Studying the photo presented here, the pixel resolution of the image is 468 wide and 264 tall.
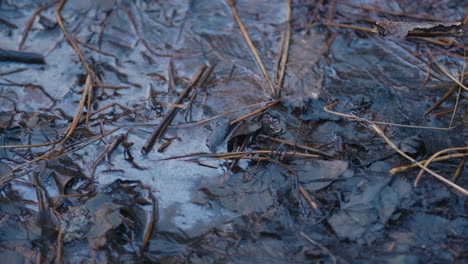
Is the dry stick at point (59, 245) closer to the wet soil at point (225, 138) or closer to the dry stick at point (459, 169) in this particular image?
the wet soil at point (225, 138)

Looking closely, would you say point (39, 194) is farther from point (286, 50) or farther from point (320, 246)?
point (286, 50)

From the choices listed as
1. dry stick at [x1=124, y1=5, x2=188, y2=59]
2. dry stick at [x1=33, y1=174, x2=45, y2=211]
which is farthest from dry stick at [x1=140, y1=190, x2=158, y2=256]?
dry stick at [x1=124, y1=5, x2=188, y2=59]

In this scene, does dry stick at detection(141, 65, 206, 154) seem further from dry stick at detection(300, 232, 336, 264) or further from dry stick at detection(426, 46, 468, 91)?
dry stick at detection(426, 46, 468, 91)

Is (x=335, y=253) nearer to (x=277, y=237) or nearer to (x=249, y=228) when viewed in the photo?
(x=277, y=237)

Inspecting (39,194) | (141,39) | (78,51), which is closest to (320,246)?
(39,194)

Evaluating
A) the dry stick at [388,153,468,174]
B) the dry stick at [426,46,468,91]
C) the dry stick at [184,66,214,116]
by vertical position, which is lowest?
the dry stick at [388,153,468,174]

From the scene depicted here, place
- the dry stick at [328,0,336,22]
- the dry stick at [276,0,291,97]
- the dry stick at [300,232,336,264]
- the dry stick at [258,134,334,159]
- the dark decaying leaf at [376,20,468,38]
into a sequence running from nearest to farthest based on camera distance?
the dry stick at [300,232,336,264], the dry stick at [258,134,334,159], the dark decaying leaf at [376,20,468,38], the dry stick at [276,0,291,97], the dry stick at [328,0,336,22]

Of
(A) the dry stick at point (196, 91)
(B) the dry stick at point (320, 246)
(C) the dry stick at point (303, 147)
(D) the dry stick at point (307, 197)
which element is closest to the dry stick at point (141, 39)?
(A) the dry stick at point (196, 91)

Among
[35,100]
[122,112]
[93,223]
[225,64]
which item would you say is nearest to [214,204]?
[93,223]
